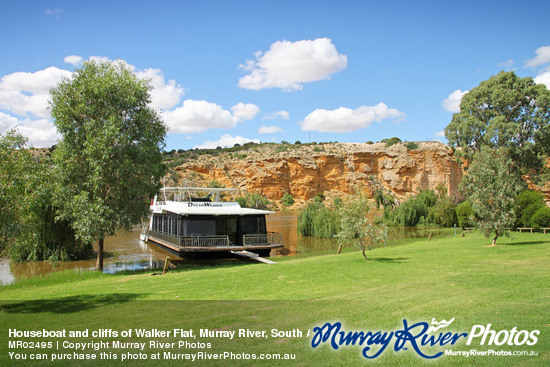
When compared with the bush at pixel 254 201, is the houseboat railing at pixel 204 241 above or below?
below

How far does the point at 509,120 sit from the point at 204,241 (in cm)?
2991

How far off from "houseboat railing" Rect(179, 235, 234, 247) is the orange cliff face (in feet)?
167

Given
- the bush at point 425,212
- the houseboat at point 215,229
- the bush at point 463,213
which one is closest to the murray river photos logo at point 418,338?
the houseboat at point 215,229

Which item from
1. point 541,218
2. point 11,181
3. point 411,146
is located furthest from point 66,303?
point 411,146

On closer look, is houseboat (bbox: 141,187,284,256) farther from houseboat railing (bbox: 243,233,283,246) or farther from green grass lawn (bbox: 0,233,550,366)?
green grass lawn (bbox: 0,233,550,366)

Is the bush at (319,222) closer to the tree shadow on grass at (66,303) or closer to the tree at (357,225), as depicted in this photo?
the tree at (357,225)

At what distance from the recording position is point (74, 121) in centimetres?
1908

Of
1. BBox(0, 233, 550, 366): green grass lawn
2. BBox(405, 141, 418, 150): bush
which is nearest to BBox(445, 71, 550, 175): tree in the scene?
BBox(0, 233, 550, 366): green grass lawn

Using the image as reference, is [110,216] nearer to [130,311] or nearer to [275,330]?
[130,311]

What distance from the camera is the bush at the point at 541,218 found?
92.8ft

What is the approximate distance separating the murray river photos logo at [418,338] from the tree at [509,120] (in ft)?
96.6

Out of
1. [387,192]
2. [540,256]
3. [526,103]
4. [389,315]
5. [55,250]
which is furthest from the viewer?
[387,192]

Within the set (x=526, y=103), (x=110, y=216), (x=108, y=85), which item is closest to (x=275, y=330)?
(x=110, y=216)

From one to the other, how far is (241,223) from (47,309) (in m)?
15.2
